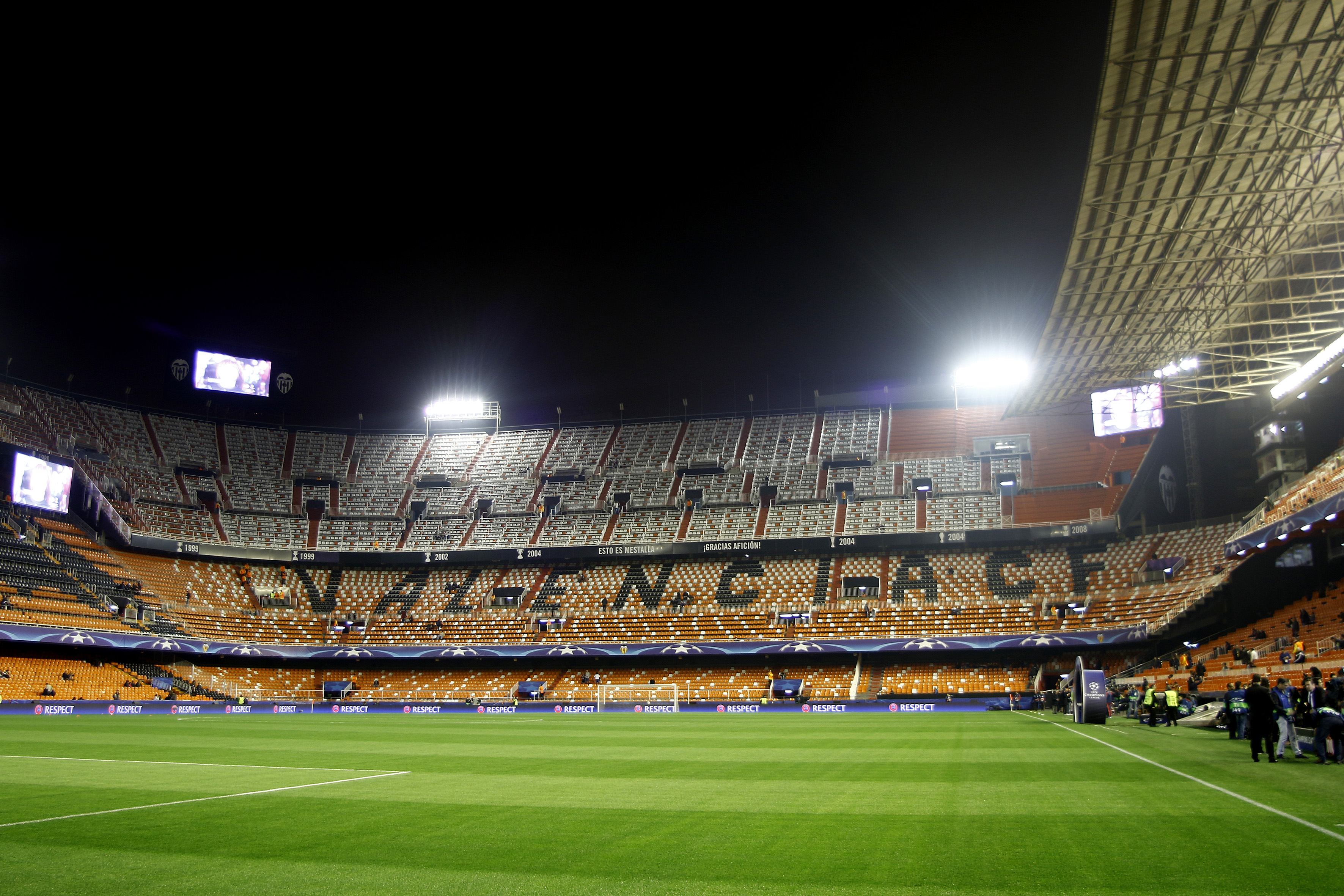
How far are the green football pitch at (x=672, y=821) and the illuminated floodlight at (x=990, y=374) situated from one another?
139 ft

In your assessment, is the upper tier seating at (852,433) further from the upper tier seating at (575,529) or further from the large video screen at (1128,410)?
the large video screen at (1128,410)

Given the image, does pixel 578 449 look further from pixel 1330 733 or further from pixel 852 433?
pixel 1330 733

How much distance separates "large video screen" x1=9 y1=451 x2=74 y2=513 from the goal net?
103 feet

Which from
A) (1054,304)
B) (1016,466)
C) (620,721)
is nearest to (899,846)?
(620,721)

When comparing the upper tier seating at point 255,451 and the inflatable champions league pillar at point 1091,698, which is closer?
the inflatable champions league pillar at point 1091,698

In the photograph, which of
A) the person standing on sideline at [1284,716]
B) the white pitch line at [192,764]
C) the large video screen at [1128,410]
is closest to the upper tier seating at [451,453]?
the large video screen at [1128,410]

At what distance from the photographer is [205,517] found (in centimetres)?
5803

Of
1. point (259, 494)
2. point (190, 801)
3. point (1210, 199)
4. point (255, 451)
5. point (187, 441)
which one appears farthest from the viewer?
point (255, 451)

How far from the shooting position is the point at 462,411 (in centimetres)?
6900

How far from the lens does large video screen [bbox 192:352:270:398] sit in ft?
184

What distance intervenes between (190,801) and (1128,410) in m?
41.5

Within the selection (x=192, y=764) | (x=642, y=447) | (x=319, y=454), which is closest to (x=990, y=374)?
(x=642, y=447)

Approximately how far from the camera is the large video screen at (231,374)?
5619cm

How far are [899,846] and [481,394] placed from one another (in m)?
61.9
